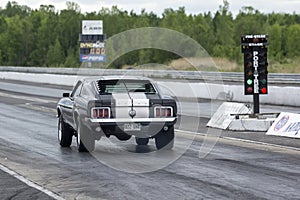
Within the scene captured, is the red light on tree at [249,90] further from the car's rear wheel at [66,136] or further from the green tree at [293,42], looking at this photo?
the green tree at [293,42]

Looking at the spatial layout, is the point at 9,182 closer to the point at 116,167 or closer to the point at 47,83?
the point at 116,167

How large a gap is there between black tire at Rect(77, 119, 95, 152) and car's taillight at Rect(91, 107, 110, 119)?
21.6 inches

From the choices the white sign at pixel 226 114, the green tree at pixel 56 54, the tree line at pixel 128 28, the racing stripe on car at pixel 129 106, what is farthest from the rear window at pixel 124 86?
the green tree at pixel 56 54

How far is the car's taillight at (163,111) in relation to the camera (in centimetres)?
1348

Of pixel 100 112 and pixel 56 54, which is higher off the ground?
pixel 56 54

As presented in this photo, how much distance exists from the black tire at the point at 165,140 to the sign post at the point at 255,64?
6.65 m

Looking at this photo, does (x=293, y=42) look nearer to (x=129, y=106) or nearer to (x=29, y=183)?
(x=129, y=106)

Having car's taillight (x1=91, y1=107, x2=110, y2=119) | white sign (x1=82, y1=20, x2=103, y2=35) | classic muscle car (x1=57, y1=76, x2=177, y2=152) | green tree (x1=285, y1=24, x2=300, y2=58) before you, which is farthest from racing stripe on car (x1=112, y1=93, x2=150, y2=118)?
green tree (x1=285, y1=24, x2=300, y2=58)

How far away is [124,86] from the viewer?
46.2 feet

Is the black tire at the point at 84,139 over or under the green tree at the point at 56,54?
under

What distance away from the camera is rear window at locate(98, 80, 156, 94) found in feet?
46.0

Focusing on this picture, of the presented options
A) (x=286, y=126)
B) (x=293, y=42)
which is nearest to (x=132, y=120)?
(x=286, y=126)

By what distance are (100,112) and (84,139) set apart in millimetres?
905

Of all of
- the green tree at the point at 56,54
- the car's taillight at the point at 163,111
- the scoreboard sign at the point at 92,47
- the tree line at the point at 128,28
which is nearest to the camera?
the car's taillight at the point at 163,111
